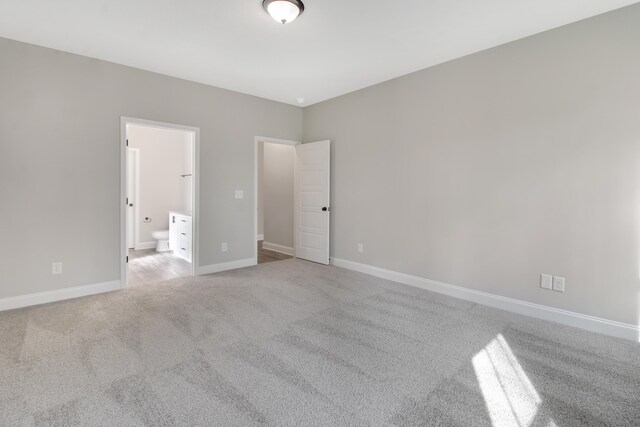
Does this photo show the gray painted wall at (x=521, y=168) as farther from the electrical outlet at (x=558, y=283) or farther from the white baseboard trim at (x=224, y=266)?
the white baseboard trim at (x=224, y=266)

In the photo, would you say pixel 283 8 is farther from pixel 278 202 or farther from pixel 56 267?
pixel 278 202

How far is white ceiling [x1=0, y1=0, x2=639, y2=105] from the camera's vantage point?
2551 millimetres

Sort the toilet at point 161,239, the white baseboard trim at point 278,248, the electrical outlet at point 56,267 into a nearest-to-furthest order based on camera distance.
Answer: the electrical outlet at point 56,267
the toilet at point 161,239
the white baseboard trim at point 278,248

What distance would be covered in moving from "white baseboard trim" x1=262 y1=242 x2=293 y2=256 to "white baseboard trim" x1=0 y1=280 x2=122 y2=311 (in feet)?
9.77

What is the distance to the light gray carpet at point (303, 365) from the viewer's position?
1.71 m

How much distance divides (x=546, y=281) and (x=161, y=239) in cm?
597

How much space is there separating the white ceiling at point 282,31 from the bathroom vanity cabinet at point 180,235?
235 cm

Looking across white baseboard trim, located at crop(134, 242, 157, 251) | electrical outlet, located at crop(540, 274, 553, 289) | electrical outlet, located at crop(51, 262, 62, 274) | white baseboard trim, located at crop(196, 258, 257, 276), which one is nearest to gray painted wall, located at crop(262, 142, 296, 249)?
white baseboard trim, located at crop(196, 258, 257, 276)

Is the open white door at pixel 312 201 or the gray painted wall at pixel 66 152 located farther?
the open white door at pixel 312 201

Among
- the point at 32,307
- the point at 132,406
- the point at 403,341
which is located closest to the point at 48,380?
the point at 132,406

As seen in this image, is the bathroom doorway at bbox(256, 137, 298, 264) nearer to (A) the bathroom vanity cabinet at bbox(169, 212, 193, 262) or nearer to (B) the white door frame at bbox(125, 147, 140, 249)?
(A) the bathroom vanity cabinet at bbox(169, 212, 193, 262)

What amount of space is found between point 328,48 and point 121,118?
2.52 m

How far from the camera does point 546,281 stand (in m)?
2.99

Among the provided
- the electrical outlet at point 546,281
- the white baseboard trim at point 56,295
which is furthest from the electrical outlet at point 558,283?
the white baseboard trim at point 56,295
